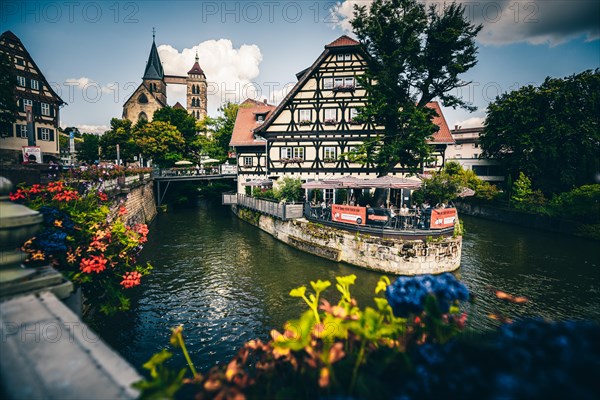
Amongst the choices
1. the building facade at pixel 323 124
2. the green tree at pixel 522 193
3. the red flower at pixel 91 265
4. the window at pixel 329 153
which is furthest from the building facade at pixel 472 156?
the red flower at pixel 91 265

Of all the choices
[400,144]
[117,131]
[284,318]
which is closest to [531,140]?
[400,144]

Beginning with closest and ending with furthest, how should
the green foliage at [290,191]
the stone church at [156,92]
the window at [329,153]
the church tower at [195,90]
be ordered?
1. the green foliage at [290,191]
2. the window at [329,153]
3. the stone church at [156,92]
4. the church tower at [195,90]

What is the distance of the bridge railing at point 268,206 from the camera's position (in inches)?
712

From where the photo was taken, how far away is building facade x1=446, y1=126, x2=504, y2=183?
42969 mm

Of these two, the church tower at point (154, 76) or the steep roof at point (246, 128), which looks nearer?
the steep roof at point (246, 128)

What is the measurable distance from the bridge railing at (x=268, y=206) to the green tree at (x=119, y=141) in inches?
Answer: 1058

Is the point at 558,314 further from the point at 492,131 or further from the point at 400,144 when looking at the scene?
the point at 492,131

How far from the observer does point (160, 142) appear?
1588 inches

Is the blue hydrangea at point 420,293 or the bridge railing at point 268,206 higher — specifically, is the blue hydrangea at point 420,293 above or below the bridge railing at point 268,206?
above

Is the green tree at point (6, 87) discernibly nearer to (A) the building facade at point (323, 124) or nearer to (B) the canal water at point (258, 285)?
(B) the canal water at point (258, 285)

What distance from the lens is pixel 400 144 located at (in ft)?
57.2

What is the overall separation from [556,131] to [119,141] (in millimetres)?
58599

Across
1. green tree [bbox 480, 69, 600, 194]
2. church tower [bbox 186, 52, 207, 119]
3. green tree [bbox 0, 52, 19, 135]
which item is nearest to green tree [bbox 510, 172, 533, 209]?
green tree [bbox 480, 69, 600, 194]

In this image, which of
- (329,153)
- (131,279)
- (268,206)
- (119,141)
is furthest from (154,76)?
(131,279)
